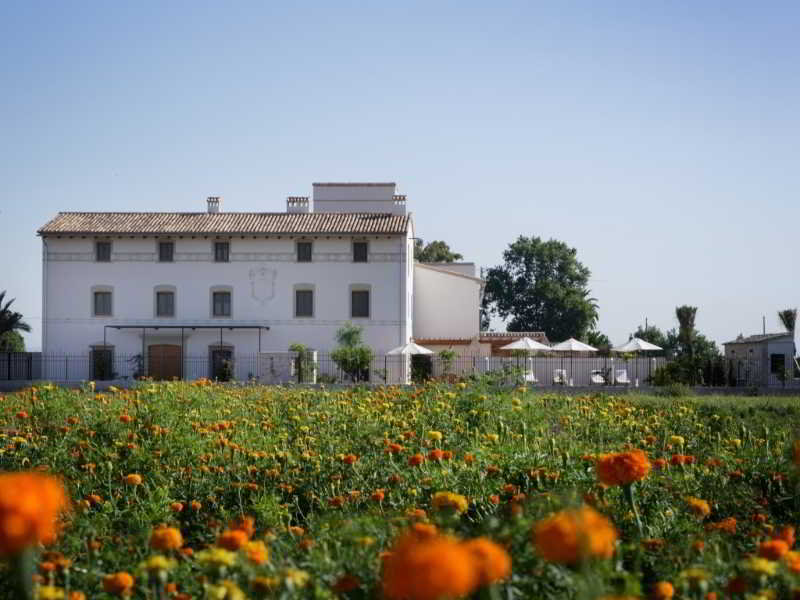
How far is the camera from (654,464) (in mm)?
7922

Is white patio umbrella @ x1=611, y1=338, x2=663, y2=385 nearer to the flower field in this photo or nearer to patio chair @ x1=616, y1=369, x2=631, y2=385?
patio chair @ x1=616, y1=369, x2=631, y2=385

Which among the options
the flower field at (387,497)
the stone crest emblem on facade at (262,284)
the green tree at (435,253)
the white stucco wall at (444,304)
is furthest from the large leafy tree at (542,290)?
the flower field at (387,497)

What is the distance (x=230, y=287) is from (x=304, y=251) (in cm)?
375

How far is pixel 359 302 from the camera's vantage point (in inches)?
1713

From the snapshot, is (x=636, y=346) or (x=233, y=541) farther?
(x=636, y=346)

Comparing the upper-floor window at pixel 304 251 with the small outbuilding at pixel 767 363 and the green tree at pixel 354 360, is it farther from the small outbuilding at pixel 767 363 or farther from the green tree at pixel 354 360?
the small outbuilding at pixel 767 363

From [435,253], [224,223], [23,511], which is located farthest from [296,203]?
[23,511]

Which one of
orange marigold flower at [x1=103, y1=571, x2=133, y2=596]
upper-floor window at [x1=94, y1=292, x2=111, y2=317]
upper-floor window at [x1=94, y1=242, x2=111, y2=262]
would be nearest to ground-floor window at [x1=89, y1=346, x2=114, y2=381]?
upper-floor window at [x1=94, y1=292, x2=111, y2=317]

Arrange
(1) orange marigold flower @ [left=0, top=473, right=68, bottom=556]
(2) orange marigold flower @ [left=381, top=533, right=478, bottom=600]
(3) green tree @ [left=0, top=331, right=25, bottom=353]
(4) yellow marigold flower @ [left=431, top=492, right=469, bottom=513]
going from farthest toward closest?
1. (3) green tree @ [left=0, top=331, right=25, bottom=353]
2. (4) yellow marigold flower @ [left=431, top=492, right=469, bottom=513]
3. (1) orange marigold flower @ [left=0, top=473, right=68, bottom=556]
4. (2) orange marigold flower @ [left=381, top=533, right=478, bottom=600]

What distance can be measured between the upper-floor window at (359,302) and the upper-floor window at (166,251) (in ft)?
27.7

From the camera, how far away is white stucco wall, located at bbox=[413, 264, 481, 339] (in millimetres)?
48562

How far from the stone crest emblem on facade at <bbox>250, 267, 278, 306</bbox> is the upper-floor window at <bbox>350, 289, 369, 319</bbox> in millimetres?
3624

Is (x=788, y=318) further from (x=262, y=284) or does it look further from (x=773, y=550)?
(x=773, y=550)

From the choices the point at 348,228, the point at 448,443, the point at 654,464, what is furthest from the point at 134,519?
the point at 348,228
